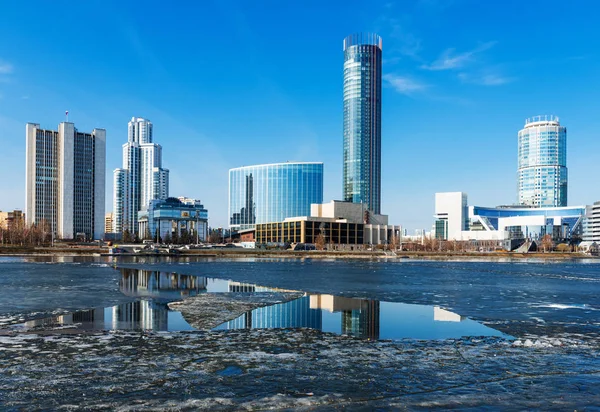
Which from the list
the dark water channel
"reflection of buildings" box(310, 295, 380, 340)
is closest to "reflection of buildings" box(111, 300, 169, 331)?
the dark water channel

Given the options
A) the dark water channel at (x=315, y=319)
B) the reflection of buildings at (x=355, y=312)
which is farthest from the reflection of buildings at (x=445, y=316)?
the reflection of buildings at (x=355, y=312)

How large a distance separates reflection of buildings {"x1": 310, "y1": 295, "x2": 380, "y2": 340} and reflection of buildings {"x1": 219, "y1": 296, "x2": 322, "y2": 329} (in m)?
1.07

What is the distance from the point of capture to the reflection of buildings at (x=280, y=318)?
19625 millimetres

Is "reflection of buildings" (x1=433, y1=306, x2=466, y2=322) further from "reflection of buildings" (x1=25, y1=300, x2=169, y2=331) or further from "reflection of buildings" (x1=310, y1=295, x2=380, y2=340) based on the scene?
"reflection of buildings" (x1=25, y1=300, x2=169, y2=331)

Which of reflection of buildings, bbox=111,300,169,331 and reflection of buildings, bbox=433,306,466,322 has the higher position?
reflection of buildings, bbox=111,300,169,331

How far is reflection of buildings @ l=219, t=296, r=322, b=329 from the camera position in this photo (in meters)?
19.6

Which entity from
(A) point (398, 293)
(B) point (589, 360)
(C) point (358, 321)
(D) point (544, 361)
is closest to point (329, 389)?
(D) point (544, 361)

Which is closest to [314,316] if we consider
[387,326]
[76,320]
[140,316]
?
[387,326]

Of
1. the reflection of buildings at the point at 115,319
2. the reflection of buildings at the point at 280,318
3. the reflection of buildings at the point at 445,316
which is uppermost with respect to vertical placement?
the reflection of buildings at the point at 115,319

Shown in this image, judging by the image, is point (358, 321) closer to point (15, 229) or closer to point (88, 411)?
point (88, 411)

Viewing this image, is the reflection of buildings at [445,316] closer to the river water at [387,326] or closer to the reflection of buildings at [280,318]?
the river water at [387,326]

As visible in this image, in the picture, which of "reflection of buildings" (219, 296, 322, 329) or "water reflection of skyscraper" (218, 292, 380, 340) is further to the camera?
"reflection of buildings" (219, 296, 322, 329)

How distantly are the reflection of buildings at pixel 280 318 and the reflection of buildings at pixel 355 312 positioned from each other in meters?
1.07

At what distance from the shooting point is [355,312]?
2350 cm
